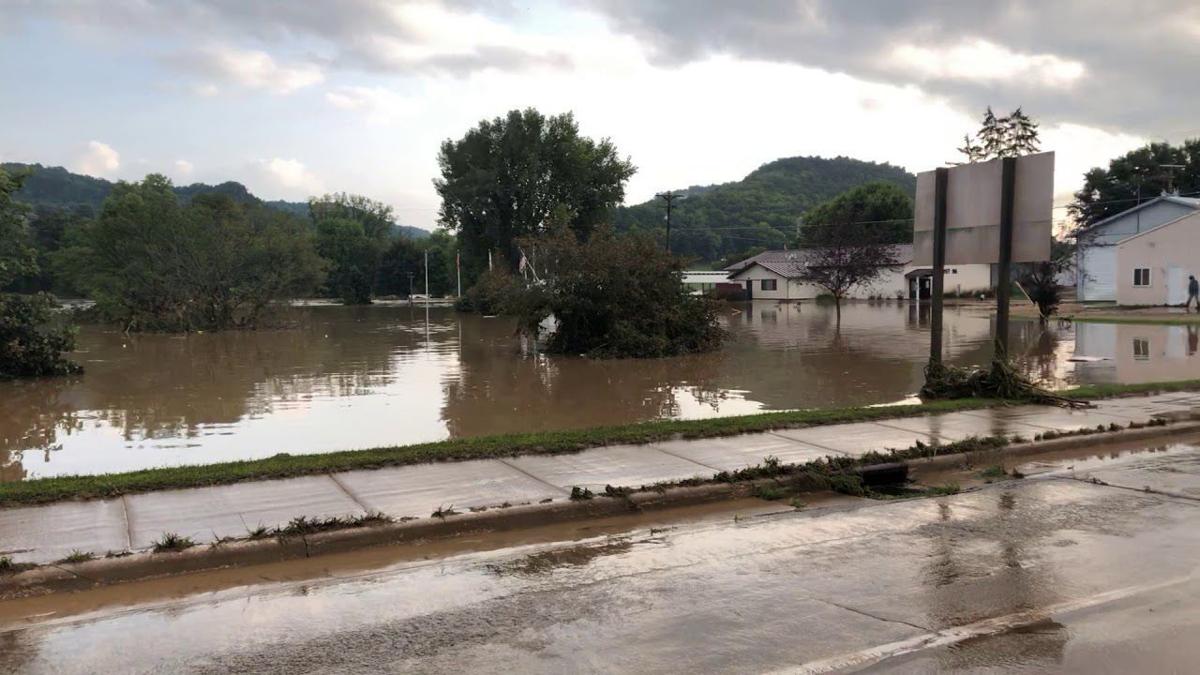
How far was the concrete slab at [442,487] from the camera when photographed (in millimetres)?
7781

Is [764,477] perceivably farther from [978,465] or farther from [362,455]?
[362,455]

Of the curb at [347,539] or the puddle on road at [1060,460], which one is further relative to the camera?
the puddle on road at [1060,460]

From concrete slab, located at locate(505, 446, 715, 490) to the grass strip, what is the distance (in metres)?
0.31

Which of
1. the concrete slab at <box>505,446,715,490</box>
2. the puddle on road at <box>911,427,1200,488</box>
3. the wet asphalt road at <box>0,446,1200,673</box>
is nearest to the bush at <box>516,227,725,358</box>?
the puddle on road at <box>911,427,1200,488</box>

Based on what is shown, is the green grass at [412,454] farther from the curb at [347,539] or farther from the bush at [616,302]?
the bush at [616,302]

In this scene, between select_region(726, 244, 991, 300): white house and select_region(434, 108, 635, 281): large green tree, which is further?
select_region(726, 244, 991, 300): white house

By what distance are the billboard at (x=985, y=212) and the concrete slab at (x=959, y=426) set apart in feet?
9.96

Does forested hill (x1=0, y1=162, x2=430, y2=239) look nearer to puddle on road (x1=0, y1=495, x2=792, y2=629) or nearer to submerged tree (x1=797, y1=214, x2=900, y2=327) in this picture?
submerged tree (x1=797, y1=214, x2=900, y2=327)

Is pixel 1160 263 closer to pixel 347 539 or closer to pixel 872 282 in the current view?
pixel 872 282

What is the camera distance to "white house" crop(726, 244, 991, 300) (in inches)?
2864

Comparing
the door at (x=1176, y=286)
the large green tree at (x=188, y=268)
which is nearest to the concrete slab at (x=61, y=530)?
the large green tree at (x=188, y=268)

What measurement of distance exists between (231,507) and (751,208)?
11992cm

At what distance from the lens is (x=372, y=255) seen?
104m

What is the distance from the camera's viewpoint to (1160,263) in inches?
1781
